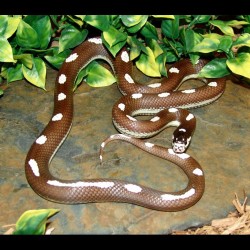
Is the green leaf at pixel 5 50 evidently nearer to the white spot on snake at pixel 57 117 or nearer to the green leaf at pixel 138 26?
the white spot on snake at pixel 57 117

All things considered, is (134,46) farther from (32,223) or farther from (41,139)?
(32,223)

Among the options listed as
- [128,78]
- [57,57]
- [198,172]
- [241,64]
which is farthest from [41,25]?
[198,172]

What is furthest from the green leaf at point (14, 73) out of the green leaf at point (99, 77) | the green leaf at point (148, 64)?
the green leaf at point (148, 64)

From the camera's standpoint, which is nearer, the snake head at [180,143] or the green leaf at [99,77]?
the snake head at [180,143]

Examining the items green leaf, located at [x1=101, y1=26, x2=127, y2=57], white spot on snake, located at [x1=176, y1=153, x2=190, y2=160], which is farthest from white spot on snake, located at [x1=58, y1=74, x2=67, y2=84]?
white spot on snake, located at [x1=176, y1=153, x2=190, y2=160]

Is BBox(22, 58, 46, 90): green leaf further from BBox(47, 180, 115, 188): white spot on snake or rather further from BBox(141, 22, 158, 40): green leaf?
BBox(47, 180, 115, 188): white spot on snake
